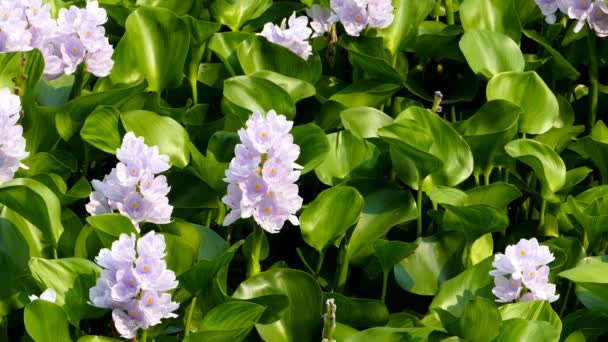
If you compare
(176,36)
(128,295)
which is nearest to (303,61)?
(176,36)

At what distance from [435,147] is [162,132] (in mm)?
532

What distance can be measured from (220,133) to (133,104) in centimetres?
23

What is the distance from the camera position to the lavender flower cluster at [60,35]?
7.61 ft

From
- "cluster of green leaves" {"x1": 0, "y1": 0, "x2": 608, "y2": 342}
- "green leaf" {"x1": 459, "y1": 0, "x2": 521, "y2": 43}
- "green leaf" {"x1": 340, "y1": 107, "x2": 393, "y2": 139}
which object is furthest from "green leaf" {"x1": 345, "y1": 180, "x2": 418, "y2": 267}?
"green leaf" {"x1": 459, "y1": 0, "x2": 521, "y2": 43}

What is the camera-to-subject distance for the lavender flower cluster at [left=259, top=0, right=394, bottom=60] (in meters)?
2.60

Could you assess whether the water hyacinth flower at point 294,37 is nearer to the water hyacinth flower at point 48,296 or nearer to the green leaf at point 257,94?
the green leaf at point 257,94

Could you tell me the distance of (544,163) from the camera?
7.63ft

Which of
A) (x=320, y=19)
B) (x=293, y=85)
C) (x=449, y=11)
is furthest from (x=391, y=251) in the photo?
(x=449, y=11)

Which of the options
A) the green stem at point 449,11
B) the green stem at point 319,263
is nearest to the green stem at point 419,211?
the green stem at point 319,263

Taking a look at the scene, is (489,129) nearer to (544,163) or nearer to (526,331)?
(544,163)

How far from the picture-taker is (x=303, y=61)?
2.56m

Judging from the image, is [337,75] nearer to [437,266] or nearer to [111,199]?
[437,266]

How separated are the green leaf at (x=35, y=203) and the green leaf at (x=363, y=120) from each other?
64 centimetres

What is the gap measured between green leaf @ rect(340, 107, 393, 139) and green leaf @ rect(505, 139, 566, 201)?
0.27 meters
